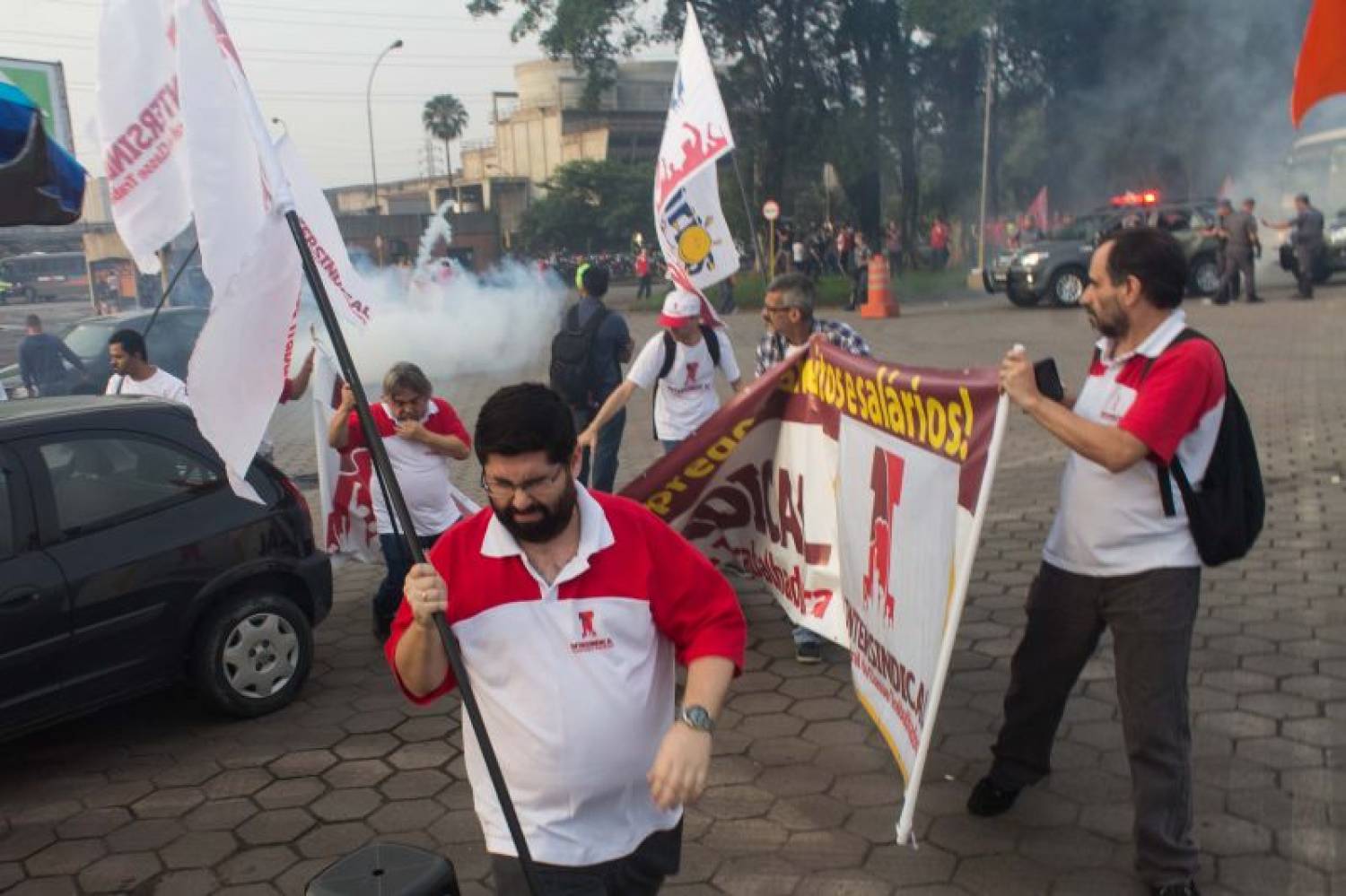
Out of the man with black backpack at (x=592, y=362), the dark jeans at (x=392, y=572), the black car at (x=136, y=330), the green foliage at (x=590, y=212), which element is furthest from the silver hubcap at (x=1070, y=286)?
the green foliage at (x=590, y=212)

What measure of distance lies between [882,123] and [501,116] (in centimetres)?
6047

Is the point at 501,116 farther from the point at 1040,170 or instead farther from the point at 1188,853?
the point at 1188,853

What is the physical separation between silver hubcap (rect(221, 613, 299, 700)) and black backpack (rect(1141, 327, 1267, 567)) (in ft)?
12.5

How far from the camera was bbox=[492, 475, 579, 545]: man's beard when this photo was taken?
233cm

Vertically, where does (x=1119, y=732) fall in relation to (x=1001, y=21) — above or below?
below

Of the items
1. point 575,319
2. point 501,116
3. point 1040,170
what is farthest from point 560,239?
point 575,319

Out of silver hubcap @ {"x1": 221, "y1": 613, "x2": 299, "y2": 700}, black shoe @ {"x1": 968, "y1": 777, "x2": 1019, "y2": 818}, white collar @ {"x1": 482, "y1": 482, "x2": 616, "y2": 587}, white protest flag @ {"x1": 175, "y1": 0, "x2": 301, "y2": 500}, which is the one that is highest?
white protest flag @ {"x1": 175, "y1": 0, "x2": 301, "y2": 500}

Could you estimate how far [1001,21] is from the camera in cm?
3491

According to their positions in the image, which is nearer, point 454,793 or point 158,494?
point 454,793

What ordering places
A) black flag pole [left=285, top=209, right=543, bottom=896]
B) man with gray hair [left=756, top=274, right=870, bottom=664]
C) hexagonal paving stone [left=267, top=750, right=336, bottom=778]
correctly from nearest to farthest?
1. black flag pole [left=285, top=209, right=543, bottom=896]
2. hexagonal paving stone [left=267, top=750, right=336, bottom=778]
3. man with gray hair [left=756, top=274, right=870, bottom=664]

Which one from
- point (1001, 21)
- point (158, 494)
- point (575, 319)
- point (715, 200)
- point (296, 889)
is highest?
point (1001, 21)

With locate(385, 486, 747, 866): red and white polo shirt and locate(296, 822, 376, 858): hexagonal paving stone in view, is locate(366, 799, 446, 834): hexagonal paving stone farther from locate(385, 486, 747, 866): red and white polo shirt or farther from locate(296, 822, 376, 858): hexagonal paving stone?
locate(385, 486, 747, 866): red and white polo shirt

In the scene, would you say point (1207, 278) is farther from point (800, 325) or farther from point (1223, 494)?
point (1223, 494)

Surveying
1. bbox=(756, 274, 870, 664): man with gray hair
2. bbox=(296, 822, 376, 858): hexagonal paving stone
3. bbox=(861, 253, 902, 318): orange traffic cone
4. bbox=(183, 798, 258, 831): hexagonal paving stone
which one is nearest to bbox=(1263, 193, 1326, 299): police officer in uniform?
bbox=(861, 253, 902, 318): orange traffic cone
